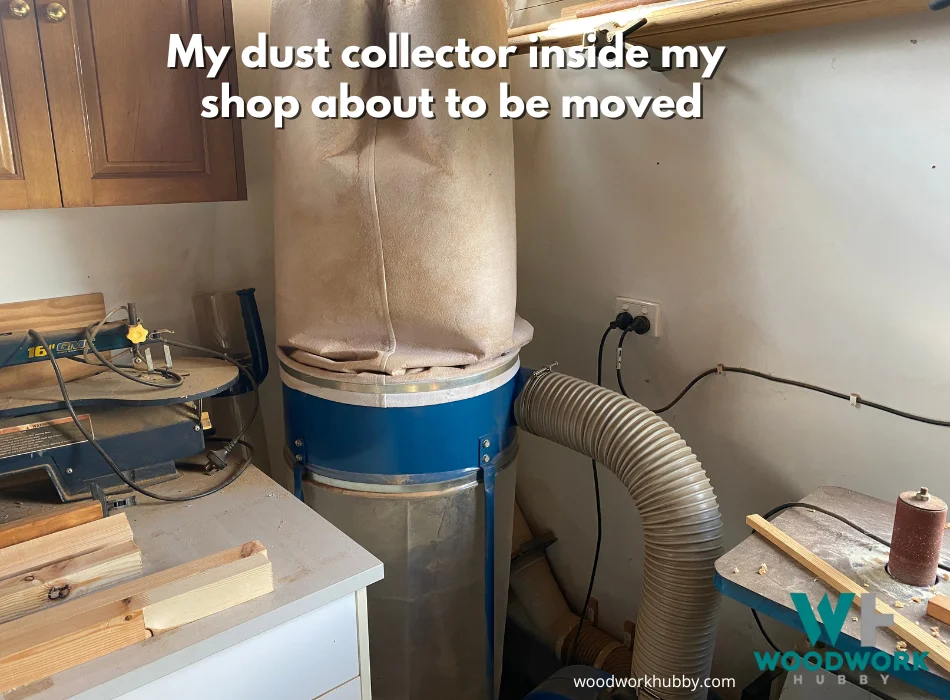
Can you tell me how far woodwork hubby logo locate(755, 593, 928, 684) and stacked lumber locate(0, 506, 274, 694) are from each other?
0.72 metres

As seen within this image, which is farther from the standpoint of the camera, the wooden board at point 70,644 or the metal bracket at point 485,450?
the metal bracket at point 485,450

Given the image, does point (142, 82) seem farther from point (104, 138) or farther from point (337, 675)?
point (337, 675)

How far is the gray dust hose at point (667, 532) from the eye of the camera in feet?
3.88

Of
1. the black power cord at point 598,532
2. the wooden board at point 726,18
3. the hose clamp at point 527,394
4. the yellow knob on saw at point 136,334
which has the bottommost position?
the black power cord at point 598,532

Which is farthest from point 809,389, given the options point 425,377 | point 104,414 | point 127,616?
point 104,414

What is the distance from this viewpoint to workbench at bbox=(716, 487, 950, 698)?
856mm

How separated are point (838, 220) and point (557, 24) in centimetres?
64

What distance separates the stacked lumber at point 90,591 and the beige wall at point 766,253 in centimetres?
98

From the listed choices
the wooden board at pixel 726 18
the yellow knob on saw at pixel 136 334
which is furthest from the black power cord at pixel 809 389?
the yellow knob on saw at pixel 136 334

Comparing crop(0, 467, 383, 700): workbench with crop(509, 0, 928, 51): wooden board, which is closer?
crop(0, 467, 383, 700): workbench

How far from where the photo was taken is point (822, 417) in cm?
130

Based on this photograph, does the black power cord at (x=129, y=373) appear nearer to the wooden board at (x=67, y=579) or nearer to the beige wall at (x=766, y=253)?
the wooden board at (x=67, y=579)

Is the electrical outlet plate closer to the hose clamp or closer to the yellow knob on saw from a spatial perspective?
the hose clamp

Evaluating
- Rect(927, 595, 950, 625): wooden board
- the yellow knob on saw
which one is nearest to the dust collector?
the yellow knob on saw
